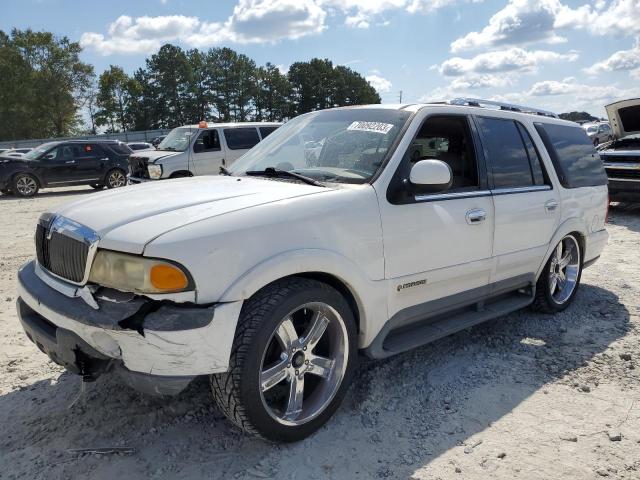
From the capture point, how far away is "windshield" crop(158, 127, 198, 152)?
1243 centimetres

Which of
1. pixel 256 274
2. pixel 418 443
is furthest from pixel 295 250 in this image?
pixel 418 443

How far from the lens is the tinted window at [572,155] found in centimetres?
453

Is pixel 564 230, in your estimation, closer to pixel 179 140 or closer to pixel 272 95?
pixel 179 140

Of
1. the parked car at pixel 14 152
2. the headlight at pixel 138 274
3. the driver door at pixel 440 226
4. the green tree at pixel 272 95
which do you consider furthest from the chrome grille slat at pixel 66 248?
the green tree at pixel 272 95

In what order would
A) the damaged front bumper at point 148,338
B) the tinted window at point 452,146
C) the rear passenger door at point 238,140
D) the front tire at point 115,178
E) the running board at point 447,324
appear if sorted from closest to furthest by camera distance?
the damaged front bumper at point 148,338 → the running board at point 447,324 → the tinted window at point 452,146 → the rear passenger door at point 238,140 → the front tire at point 115,178

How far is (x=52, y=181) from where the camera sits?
15.8 m

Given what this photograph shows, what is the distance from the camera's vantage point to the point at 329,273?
2768 mm

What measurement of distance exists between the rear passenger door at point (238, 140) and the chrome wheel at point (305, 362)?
1021 cm

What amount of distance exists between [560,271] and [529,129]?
1396mm

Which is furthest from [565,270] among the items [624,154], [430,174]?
[624,154]

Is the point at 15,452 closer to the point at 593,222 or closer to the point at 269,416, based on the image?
the point at 269,416

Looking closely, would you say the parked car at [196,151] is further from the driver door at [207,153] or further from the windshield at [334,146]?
the windshield at [334,146]

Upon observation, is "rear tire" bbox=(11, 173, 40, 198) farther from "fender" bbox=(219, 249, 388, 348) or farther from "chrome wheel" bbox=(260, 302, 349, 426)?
"fender" bbox=(219, 249, 388, 348)

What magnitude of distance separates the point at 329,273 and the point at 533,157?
248cm
